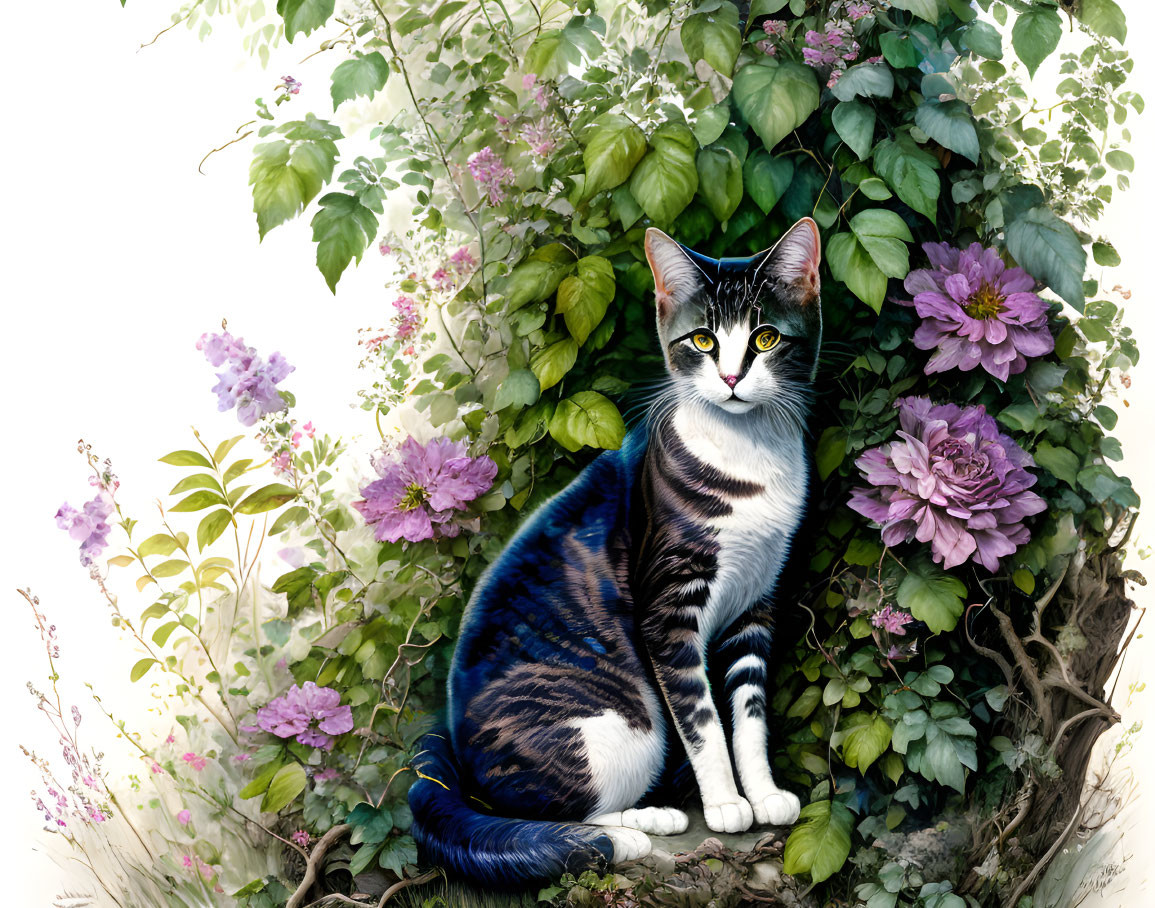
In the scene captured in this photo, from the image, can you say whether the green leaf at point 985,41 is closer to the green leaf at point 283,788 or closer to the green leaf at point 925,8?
the green leaf at point 925,8

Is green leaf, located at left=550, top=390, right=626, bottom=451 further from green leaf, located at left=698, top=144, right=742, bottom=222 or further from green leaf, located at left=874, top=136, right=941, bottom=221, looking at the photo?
green leaf, located at left=874, top=136, right=941, bottom=221

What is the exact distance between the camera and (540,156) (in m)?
1.60

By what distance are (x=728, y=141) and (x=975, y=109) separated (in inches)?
16.6

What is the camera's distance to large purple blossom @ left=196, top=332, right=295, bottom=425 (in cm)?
163

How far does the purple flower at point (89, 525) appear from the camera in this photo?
1.69 metres

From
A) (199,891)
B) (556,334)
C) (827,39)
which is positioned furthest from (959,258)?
(199,891)

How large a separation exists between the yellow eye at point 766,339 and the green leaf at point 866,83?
1.28 ft

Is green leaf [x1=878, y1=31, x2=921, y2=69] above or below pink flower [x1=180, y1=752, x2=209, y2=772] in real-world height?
above

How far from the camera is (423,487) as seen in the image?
161 cm

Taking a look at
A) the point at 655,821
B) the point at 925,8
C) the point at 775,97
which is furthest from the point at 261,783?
the point at 925,8

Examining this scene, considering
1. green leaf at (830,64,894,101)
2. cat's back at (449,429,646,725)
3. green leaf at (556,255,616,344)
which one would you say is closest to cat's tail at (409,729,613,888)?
cat's back at (449,429,646,725)

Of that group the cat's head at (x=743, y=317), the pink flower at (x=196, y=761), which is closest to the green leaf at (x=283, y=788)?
the pink flower at (x=196, y=761)

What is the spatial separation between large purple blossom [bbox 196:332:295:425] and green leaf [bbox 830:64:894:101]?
3.45 ft

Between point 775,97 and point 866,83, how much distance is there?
15cm
